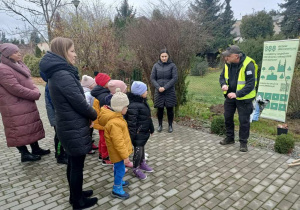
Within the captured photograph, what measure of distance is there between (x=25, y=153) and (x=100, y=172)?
150cm

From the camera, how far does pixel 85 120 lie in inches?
98.2

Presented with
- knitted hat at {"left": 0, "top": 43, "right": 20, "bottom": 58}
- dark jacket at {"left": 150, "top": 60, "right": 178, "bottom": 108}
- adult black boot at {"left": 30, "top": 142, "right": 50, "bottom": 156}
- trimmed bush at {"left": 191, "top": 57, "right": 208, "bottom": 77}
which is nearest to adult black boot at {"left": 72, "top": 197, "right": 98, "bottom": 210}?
adult black boot at {"left": 30, "top": 142, "right": 50, "bottom": 156}

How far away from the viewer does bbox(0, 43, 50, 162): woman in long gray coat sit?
352 centimetres

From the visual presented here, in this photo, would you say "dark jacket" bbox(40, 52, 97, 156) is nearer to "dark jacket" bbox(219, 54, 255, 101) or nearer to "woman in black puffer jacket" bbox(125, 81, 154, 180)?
"woman in black puffer jacket" bbox(125, 81, 154, 180)

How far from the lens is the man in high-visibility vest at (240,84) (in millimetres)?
4034

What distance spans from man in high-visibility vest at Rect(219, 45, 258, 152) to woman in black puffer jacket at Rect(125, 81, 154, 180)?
1.85m

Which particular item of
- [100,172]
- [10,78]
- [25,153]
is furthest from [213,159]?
[10,78]

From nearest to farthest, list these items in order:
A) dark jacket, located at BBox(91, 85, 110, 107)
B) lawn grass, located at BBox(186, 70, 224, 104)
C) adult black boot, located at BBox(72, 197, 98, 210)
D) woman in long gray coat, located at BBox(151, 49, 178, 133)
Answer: adult black boot, located at BBox(72, 197, 98, 210), dark jacket, located at BBox(91, 85, 110, 107), woman in long gray coat, located at BBox(151, 49, 178, 133), lawn grass, located at BBox(186, 70, 224, 104)

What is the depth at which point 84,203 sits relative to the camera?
8.82ft

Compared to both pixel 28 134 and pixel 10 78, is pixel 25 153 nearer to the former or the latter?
pixel 28 134

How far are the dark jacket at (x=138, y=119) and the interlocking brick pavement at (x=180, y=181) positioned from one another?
2.16 feet

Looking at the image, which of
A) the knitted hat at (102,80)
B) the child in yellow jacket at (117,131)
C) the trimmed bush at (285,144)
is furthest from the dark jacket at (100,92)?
the trimmed bush at (285,144)

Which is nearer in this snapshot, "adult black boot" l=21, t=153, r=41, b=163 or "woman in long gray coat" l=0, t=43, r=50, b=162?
"woman in long gray coat" l=0, t=43, r=50, b=162

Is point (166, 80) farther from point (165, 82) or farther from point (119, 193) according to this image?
point (119, 193)
